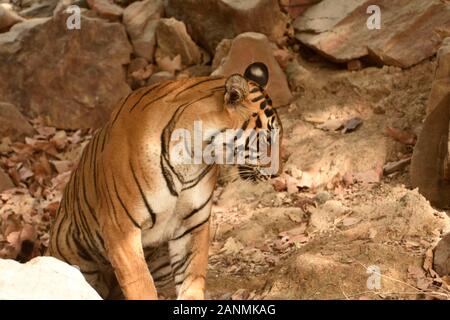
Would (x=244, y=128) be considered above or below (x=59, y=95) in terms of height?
above

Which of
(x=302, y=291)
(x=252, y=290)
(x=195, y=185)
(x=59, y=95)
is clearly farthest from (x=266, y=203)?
(x=59, y=95)

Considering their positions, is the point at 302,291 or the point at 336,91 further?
the point at 336,91

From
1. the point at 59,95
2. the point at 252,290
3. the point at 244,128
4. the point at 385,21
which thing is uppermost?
the point at 244,128

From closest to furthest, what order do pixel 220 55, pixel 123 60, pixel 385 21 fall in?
1. pixel 385 21
2. pixel 220 55
3. pixel 123 60

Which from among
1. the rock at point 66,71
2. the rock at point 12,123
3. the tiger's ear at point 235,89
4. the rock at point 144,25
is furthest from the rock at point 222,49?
the tiger's ear at point 235,89

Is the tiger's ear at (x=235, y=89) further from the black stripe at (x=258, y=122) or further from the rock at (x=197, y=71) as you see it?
the rock at (x=197, y=71)

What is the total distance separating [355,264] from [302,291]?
30 centimetres

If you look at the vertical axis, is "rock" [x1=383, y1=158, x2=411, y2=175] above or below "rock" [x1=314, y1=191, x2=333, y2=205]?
above

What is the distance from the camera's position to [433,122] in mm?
5020

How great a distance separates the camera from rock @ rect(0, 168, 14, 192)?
661cm

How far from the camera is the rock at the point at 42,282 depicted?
8.82 ft

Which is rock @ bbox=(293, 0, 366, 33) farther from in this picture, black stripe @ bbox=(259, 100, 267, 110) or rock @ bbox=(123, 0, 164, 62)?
black stripe @ bbox=(259, 100, 267, 110)

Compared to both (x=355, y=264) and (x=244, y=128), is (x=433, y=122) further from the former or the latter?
(x=244, y=128)

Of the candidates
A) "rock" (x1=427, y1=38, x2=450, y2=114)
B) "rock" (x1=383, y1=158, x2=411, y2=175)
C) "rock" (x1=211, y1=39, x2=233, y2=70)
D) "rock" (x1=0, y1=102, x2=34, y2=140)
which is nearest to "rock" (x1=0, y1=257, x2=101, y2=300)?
"rock" (x1=427, y1=38, x2=450, y2=114)
